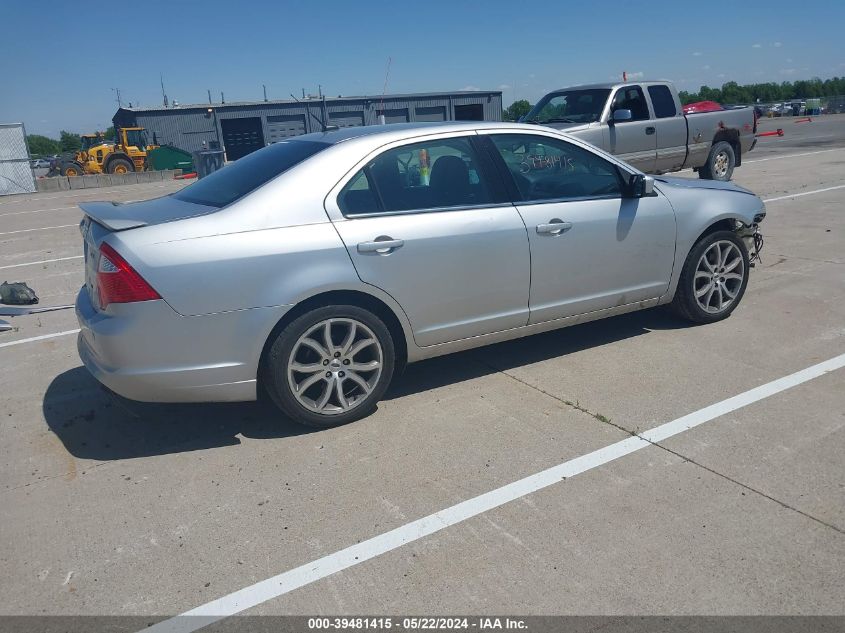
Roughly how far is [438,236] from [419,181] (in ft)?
1.31

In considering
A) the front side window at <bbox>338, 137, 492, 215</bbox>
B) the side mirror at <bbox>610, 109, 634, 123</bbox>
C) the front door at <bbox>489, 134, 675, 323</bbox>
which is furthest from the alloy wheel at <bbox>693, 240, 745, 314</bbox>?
the side mirror at <bbox>610, 109, 634, 123</bbox>

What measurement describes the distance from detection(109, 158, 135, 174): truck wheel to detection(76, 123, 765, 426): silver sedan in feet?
99.3

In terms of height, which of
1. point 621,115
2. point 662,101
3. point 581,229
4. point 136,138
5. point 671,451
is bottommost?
point 671,451

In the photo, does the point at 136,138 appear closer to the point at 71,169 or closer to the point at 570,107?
the point at 71,169

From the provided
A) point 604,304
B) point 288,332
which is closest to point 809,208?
point 604,304

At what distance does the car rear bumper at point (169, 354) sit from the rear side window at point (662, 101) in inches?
385

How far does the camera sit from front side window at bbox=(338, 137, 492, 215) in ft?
13.2

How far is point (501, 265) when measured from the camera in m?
4.36

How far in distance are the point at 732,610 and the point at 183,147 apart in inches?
1768

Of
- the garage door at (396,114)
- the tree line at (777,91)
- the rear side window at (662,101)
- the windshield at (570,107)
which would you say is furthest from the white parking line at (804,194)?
the tree line at (777,91)

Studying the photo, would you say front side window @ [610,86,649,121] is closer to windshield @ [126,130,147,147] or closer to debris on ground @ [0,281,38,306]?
debris on ground @ [0,281,38,306]

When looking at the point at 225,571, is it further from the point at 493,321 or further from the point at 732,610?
the point at 493,321

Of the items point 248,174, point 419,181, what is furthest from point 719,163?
point 248,174

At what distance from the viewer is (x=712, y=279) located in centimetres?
542
